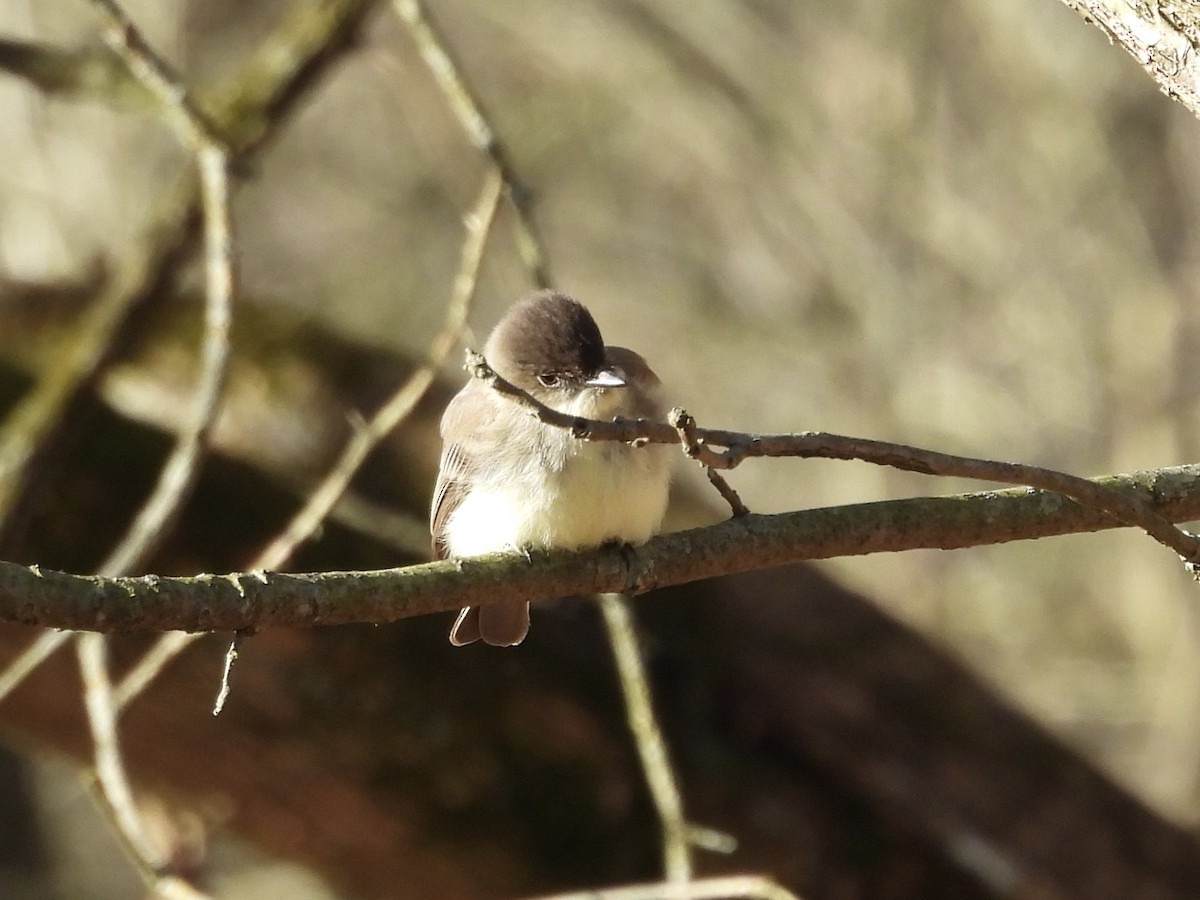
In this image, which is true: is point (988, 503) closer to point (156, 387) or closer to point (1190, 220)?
point (156, 387)

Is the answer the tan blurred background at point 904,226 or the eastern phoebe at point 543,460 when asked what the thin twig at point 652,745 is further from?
the tan blurred background at point 904,226

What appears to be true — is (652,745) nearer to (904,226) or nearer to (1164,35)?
(1164,35)

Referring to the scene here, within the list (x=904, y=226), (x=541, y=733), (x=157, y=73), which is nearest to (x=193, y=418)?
(x=157, y=73)

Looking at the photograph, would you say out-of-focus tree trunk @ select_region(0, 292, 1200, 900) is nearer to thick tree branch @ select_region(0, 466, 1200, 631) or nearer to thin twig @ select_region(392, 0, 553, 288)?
thin twig @ select_region(392, 0, 553, 288)

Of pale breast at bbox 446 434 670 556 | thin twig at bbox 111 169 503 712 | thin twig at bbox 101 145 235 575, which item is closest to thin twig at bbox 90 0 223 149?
thin twig at bbox 101 145 235 575

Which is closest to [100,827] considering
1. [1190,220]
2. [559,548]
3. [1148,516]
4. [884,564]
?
[884,564]

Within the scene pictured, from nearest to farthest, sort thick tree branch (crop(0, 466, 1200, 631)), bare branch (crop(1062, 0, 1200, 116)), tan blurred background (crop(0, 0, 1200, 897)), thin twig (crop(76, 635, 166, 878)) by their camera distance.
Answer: thick tree branch (crop(0, 466, 1200, 631)) → bare branch (crop(1062, 0, 1200, 116)) → thin twig (crop(76, 635, 166, 878)) → tan blurred background (crop(0, 0, 1200, 897))

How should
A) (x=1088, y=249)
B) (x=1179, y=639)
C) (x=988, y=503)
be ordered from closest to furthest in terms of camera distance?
1. (x=988, y=503)
2. (x=1179, y=639)
3. (x=1088, y=249)
